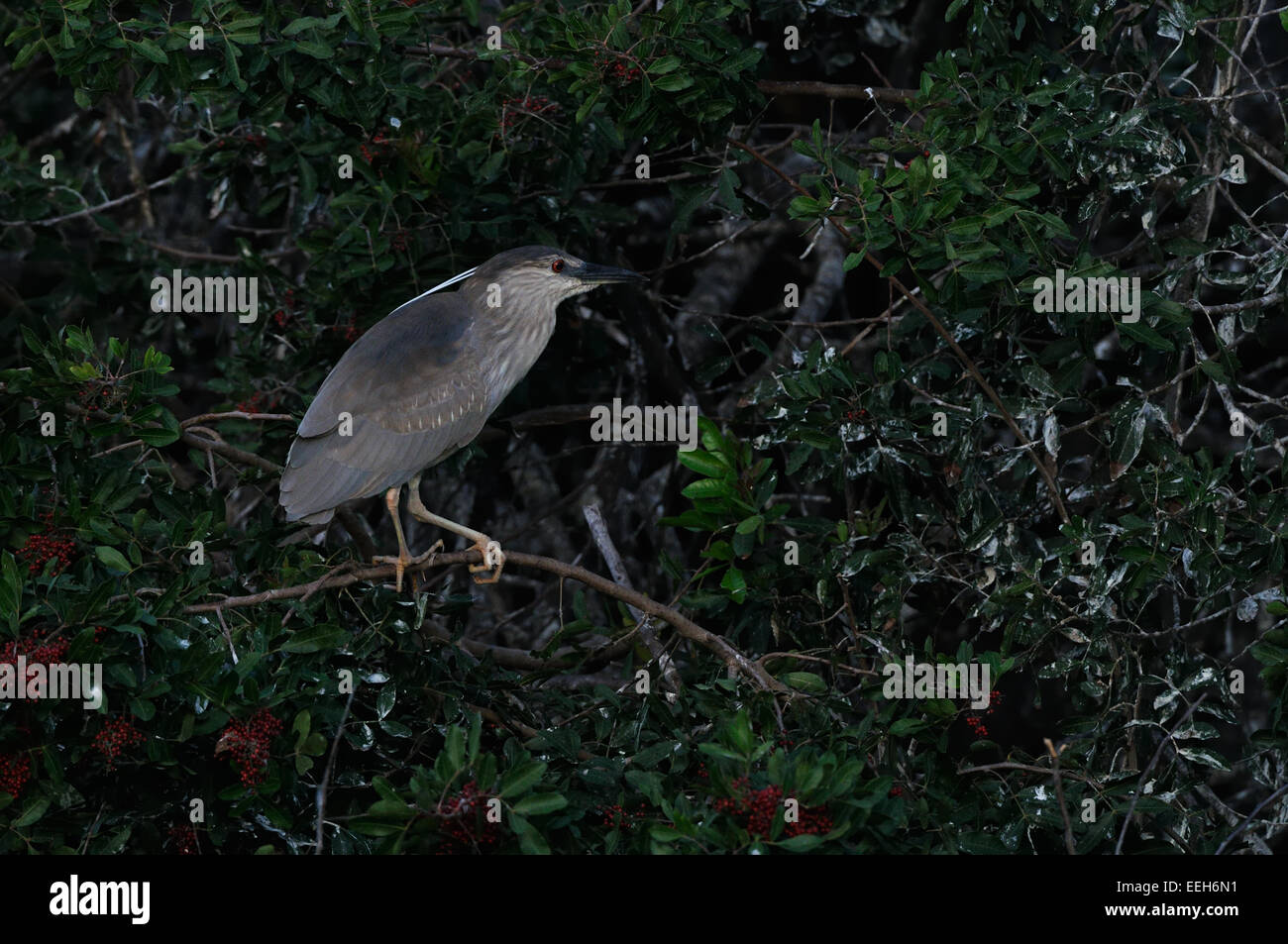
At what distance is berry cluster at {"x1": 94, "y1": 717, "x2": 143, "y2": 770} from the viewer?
314cm

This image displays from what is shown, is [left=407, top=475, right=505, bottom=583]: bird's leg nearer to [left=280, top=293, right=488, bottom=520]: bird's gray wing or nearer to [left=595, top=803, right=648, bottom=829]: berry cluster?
[left=280, top=293, right=488, bottom=520]: bird's gray wing

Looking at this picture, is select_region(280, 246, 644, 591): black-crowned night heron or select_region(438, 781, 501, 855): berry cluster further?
select_region(280, 246, 644, 591): black-crowned night heron

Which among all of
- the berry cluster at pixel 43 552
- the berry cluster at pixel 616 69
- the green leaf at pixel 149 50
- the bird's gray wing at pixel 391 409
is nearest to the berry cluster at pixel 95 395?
the berry cluster at pixel 43 552

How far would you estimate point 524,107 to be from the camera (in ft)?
13.7

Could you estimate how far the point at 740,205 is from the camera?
4246mm

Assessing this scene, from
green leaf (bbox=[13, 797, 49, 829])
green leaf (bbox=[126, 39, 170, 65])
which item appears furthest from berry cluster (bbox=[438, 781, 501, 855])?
green leaf (bbox=[126, 39, 170, 65])

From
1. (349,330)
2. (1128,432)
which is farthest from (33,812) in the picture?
(1128,432)

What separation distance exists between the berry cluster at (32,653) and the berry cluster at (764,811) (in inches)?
55.1

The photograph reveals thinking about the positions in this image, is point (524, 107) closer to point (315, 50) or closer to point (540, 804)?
point (315, 50)

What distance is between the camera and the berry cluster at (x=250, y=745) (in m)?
3.18

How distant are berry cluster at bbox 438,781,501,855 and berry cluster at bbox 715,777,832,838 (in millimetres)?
446

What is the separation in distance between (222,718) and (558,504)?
83.6 inches
